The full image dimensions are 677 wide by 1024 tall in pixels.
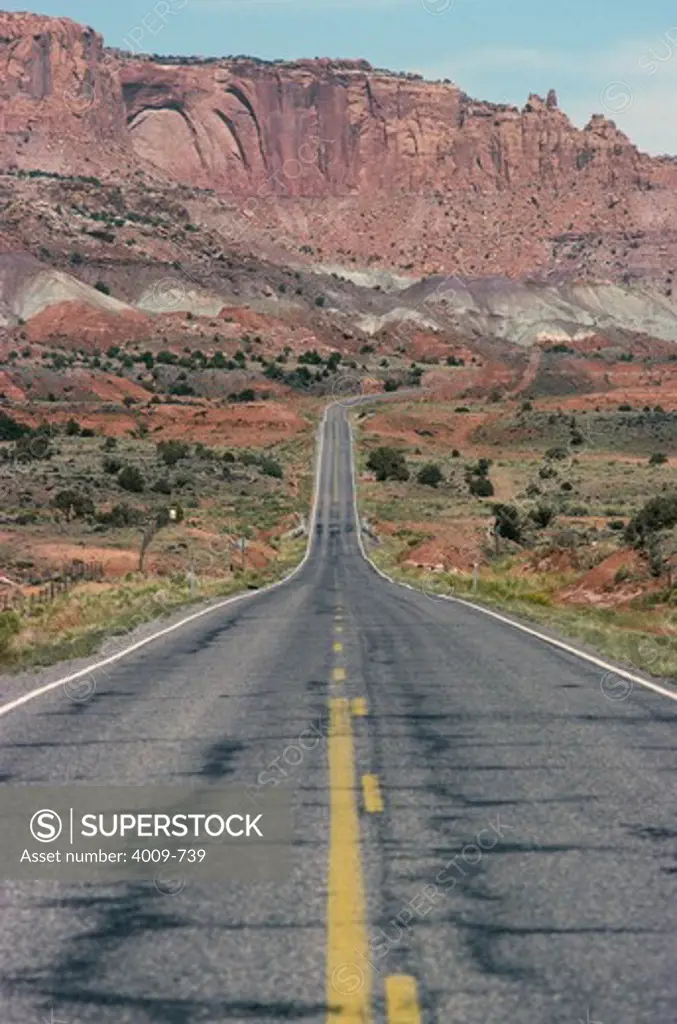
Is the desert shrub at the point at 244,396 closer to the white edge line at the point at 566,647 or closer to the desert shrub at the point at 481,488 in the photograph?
the desert shrub at the point at 481,488

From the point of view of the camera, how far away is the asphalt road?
18.0ft

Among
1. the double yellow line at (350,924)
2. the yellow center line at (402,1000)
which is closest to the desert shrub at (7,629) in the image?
the double yellow line at (350,924)

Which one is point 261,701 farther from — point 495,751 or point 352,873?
point 352,873

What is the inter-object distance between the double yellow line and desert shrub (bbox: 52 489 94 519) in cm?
5749

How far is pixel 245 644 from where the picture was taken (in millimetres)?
20422

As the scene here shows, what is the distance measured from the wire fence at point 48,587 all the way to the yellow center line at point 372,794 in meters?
22.2

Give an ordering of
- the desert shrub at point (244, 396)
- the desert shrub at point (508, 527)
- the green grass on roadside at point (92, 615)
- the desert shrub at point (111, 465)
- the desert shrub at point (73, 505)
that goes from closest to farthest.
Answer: the green grass on roadside at point (92, 615) → the desert shrub at point (508, 527) → the desert shrub at point (73, 505) → the desert shrub at point (111, 465) → the desert shrub at point (244, 396)

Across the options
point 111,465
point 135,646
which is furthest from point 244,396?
point 135,646

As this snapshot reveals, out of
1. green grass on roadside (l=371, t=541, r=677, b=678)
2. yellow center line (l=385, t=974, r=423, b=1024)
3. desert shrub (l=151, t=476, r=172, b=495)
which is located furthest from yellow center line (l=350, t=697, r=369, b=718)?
desert shrub (l=151, t=476, r=172, b=495)

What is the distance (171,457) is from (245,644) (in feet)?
240

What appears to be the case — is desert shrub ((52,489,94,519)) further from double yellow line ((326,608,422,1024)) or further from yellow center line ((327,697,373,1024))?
yellow center line ((327,697,373,1024))

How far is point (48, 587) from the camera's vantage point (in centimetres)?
4125

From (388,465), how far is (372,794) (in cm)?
9134

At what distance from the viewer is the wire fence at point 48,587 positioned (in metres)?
34.2
